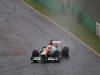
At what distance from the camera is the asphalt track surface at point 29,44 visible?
91.6 feet

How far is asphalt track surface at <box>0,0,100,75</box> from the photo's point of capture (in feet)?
91.6

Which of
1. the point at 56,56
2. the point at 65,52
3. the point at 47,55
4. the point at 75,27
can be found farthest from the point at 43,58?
the point at 75,27

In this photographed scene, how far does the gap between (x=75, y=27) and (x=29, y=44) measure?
8490 millimetres

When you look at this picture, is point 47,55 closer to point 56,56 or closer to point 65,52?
point 56,56

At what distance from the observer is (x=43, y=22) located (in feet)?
156

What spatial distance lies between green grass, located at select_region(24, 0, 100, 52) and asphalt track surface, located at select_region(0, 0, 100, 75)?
99cm

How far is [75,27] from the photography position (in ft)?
149

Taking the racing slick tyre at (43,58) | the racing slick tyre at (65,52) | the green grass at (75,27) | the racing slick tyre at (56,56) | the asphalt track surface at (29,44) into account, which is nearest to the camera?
the asphalt track surface at (29,44)

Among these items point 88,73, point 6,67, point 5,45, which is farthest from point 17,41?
Answer: point 88,73

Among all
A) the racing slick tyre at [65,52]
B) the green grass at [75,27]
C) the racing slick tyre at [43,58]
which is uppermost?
the green grass at [75,27]

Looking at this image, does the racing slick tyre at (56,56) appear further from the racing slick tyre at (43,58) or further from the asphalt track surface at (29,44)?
the racing slick tyre at (43,58)

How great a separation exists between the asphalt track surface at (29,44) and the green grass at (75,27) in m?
0.99

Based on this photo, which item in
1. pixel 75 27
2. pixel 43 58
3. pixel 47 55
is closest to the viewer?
pixel 43 58

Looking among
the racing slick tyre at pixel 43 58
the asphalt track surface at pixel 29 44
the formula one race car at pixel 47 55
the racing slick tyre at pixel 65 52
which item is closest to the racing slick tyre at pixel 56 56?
the formula one race car at pixel 47 55
